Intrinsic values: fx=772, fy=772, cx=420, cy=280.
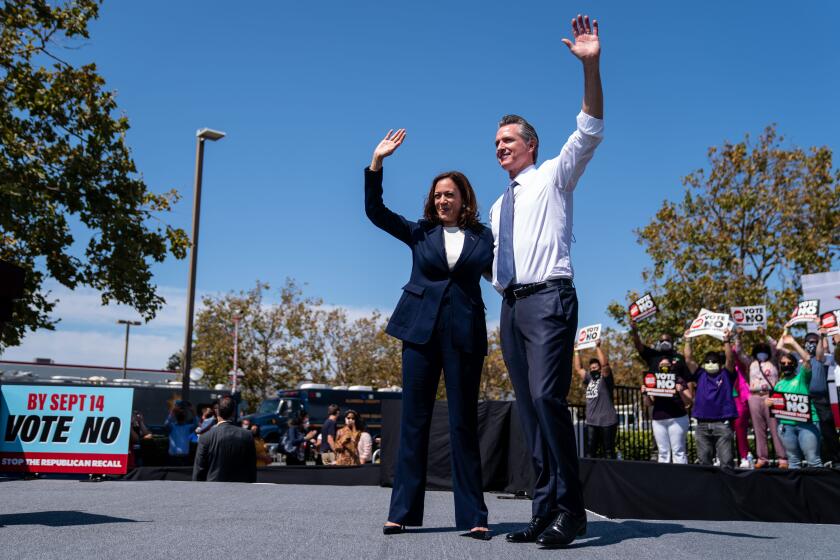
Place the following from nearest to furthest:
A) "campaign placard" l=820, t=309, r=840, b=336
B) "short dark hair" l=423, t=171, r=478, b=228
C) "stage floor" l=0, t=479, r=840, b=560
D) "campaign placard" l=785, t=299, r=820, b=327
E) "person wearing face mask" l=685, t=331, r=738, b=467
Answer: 1. "stage floor" l=0, t=479, r=840, b=560
2. "short dark hair" l=423, t=171, r=478, b=228
3. "person wearing face mask" l=685, t=331, r=738, b=467
4. "campaign placard" l=820, t=309, r=840, b=336
5. "campaign placard" l=785, t=299, r=820, b=327

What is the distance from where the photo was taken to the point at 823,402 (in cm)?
958

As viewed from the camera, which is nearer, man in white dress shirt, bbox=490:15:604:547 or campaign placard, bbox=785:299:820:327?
man in white dress shirt, bbox=490:15:604:547

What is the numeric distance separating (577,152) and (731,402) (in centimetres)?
627

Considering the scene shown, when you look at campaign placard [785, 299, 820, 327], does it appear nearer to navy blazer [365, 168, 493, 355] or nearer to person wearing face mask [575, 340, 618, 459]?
person wearing face mask [575, 340, 618, 459]

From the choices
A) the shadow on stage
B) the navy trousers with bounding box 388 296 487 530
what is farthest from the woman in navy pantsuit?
the shadow on stage

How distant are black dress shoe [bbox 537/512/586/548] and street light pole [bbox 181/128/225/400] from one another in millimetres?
13920

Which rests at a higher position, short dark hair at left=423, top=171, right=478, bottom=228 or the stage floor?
short dark hair at left=423, top=171, right=478, bottom=228

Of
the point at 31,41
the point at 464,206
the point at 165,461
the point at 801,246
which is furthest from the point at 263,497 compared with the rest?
the point at 801,246

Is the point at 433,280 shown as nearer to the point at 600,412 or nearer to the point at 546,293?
the point at 546,293

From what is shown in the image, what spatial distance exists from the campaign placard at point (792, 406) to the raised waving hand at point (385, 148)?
6.01m

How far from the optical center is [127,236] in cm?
1593

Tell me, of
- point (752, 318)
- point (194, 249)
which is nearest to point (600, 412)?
point (752, 318)

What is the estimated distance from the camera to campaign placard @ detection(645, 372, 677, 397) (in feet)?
30.0

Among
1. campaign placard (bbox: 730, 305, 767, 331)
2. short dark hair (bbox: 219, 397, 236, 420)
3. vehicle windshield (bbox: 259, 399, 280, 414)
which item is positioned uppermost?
campaign placard (bbox: 730, 305, 767, 331)
